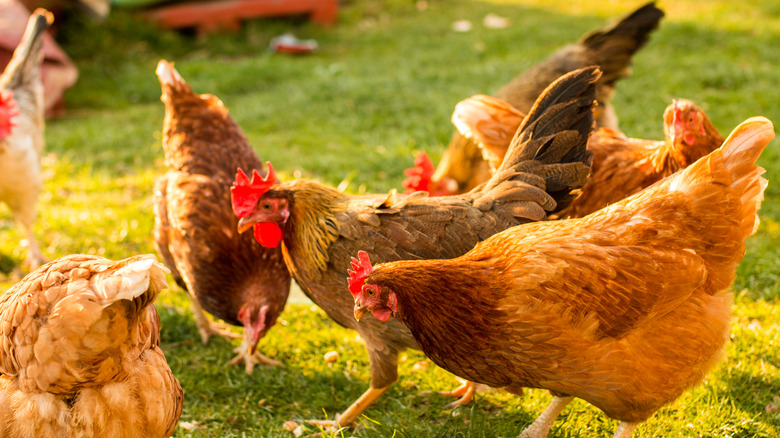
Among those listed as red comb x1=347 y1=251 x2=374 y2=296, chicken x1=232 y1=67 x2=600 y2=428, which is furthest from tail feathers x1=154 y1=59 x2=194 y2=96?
red comb x1=347 y1=251 x2=374 y2=296

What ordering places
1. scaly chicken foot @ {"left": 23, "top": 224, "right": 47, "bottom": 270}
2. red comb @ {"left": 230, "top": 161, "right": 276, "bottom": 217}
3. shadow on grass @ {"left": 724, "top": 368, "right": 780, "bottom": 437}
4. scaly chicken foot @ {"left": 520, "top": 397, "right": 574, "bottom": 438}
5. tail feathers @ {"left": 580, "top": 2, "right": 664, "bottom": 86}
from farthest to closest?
scaly chicken foot @ {"left": 23, "top": 224, "right": 47, "bottom": 270} < tail feathers @ {"left": 580, "top": 2, "right": 664, "bottom": 86} < red comb @ {"left": 230, "top": 161, "right": 276, "bottom": 217} < shadow on grass @ {"left": 724, "top": 368, "right": 780, "bottom": 437} < scaly chicken foot @ {"left": 520, "top": 397, "right": 574, "bottom": 438}

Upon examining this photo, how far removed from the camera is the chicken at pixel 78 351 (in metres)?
2.00

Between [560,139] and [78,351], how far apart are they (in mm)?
2101

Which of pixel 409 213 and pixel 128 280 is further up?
pixel 128 280

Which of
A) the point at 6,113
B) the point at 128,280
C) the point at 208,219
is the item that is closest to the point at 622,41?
the point at 208,219

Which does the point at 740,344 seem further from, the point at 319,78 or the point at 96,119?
the point at 96,119

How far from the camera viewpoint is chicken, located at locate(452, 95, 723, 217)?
10.2 ft

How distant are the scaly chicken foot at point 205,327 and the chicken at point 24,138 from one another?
5.13ft

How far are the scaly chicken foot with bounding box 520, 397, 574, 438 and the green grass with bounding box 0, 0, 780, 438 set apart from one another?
0.35 feet

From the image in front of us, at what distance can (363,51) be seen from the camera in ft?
29.8

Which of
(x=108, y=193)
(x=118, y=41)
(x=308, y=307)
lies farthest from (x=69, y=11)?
(x=308, y=307)

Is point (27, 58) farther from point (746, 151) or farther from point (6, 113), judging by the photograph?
point (746, 151)

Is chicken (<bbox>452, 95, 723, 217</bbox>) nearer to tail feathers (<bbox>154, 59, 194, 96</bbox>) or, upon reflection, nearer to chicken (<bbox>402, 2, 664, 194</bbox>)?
chicken (<bbox>402, 2, 664, 194</bbox>)

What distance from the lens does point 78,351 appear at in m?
2.03
